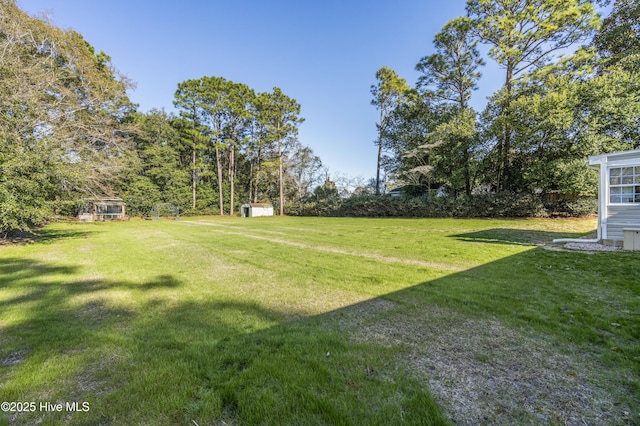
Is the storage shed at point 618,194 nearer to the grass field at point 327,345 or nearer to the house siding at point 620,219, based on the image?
the house siding at point 620,219

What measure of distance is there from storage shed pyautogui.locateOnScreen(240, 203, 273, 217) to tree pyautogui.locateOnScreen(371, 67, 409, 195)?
1245cm

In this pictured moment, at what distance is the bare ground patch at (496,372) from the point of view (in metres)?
1.64

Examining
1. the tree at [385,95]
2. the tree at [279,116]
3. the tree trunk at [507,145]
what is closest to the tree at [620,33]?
the tree trunk at [507,145]

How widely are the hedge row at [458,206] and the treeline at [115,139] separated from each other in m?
8.71

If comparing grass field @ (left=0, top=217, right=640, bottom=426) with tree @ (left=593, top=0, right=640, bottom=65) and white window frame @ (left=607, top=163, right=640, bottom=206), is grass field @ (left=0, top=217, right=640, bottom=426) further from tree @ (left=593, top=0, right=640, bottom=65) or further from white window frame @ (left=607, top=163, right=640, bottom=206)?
tree @ (left=593, top=0, right=640, bottom=65)

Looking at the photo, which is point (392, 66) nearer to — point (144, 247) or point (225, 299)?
point (144, 247)

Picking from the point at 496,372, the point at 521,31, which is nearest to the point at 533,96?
the point at 521,31

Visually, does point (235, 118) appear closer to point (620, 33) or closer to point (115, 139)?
point (115, 139)

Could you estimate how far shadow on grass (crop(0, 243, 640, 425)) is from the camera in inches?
66.2

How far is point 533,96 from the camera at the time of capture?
47.4 feet

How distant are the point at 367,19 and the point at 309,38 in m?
3.97

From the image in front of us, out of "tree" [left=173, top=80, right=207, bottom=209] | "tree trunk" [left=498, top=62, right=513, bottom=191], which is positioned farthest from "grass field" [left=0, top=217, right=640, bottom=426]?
"tree" [left=173, top=80, right=207, bottom=209]

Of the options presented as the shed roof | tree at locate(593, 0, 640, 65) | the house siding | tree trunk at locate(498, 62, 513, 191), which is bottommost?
the house siding

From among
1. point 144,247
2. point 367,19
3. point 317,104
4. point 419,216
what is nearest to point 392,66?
point 317,104
